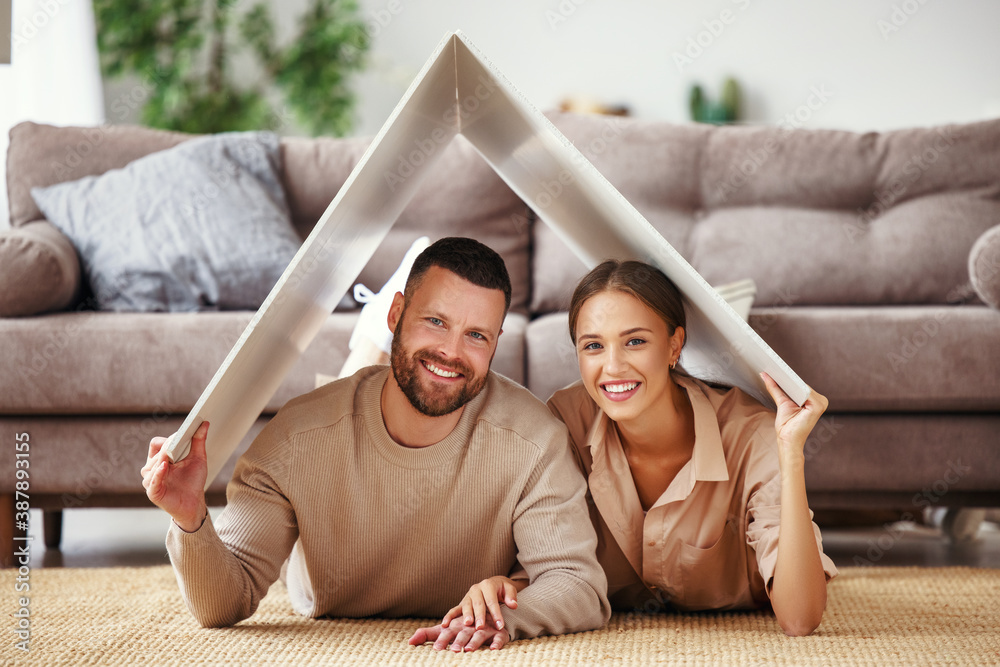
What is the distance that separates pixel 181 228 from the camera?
2.14 m

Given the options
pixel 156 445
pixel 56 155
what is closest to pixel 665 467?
pixel 156 445

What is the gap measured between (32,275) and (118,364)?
29cm

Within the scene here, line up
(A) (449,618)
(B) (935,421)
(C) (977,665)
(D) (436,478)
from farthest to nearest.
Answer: (B) (935,421) < (D) (436,478) < (A) (449,618) < (C) (977,665)

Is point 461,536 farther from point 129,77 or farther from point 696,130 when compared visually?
point 129,77

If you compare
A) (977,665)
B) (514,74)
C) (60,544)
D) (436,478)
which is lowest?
(60,544)

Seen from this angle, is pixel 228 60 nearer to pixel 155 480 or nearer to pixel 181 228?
pixel 181 228

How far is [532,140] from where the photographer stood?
1.20 metres

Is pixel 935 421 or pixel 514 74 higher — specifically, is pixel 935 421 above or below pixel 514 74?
below

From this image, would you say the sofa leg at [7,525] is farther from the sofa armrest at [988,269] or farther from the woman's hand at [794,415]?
the sofa armrest at [988,269]

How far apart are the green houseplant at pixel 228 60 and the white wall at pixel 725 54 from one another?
280mm

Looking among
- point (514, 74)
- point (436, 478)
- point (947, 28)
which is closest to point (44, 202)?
point (436, 478)

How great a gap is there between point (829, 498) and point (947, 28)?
10.9 ft

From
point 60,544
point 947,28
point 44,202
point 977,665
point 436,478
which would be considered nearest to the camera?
point 977,665

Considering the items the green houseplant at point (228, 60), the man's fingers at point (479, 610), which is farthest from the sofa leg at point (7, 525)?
the green houseplant at point (228, 60)
